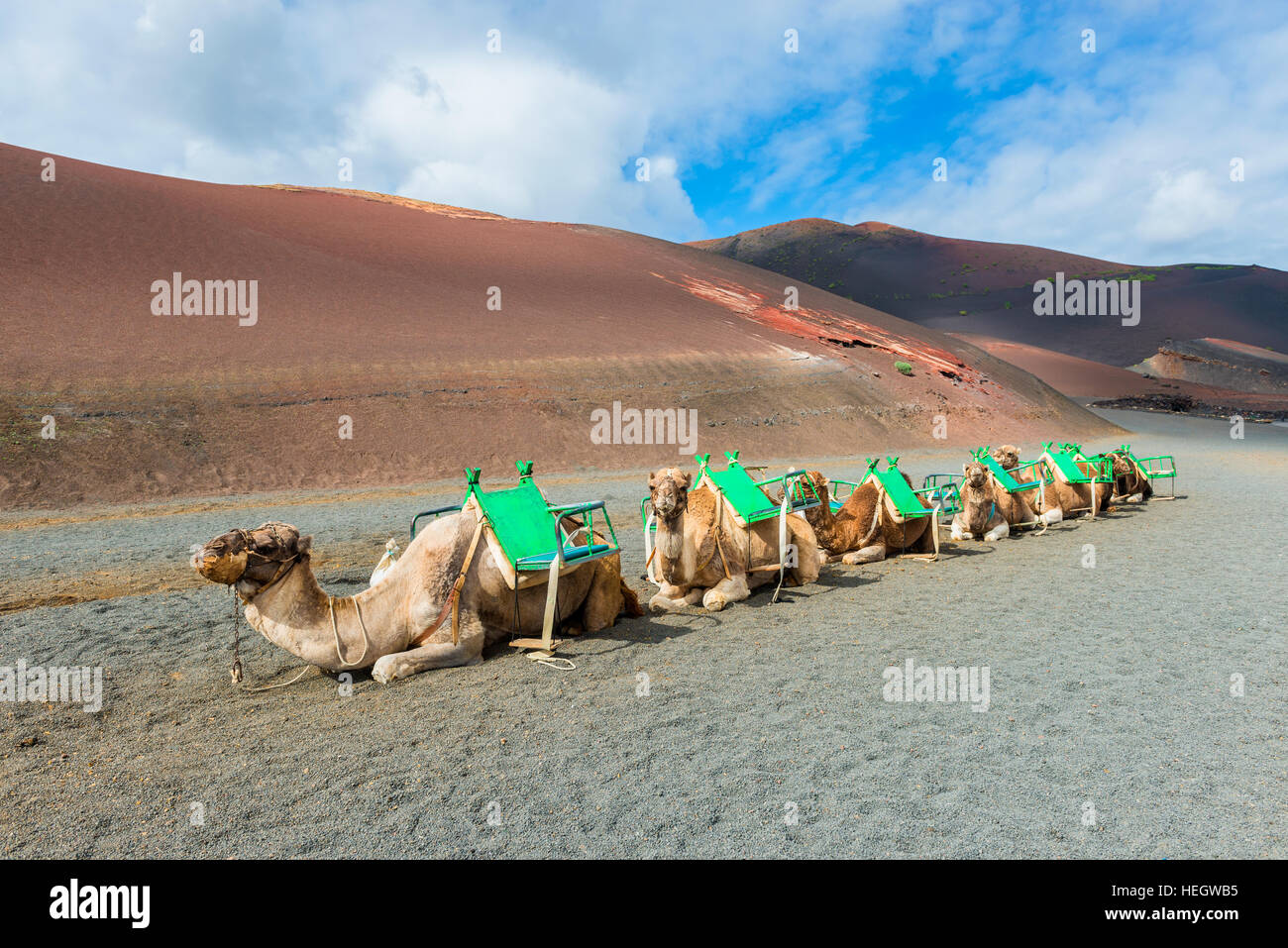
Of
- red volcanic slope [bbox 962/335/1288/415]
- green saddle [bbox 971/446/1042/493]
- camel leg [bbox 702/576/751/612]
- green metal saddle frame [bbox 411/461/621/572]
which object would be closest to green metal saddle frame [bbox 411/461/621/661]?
green metal saddle frame [bbox 411/461/621/572]

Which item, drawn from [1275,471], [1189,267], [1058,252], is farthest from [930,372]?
[1189,267]

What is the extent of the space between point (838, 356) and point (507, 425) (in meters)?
24.4

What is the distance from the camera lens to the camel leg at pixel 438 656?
5.53m

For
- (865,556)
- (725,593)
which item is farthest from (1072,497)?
(725,593)

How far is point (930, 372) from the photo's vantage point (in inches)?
1870

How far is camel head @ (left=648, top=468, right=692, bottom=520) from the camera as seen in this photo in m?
6.66

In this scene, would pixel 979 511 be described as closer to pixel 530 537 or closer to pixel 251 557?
pixel 530 537

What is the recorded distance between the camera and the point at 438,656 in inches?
223

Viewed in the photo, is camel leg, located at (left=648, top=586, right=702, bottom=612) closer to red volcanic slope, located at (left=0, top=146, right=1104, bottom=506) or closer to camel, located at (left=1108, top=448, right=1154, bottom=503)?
camel, located at (left=1108, top=448, right=1154, bottom=503)

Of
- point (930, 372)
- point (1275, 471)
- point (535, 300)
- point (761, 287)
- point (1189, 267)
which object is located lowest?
point (1275, 471)

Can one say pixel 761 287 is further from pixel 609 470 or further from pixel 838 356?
pixel 609 470

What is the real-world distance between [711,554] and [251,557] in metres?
4.62

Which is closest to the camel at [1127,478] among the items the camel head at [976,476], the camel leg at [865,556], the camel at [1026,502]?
the camel at [1026,502]

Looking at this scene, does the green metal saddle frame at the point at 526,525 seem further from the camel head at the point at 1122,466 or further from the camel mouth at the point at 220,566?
the camel head at the point at 1122,466
